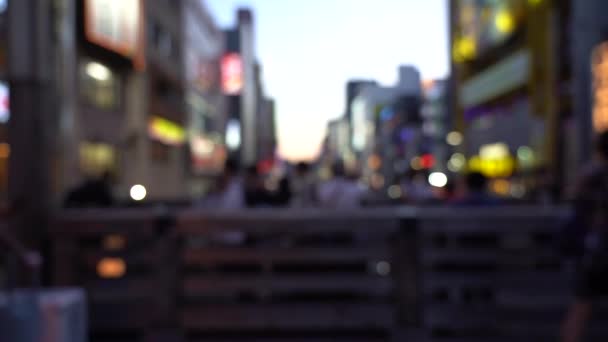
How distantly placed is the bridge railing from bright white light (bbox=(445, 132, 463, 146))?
49565 mm

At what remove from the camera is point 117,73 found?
29781 mm

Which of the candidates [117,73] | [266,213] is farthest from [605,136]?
[117,73]

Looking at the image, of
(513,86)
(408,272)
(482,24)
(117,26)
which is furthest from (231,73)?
(408,272)

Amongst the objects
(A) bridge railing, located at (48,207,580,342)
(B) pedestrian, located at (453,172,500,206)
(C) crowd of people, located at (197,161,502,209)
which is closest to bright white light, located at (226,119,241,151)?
(C) crowd of people, located at (197,161,502,209)

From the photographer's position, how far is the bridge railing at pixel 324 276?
5.52 meters

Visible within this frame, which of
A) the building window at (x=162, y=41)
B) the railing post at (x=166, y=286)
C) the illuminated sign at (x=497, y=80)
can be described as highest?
the building window at (x=162, y=41)

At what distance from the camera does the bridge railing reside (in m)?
5.52

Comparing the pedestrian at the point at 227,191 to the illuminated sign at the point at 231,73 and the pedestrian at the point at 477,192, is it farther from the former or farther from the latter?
the illuminated sign at the point at 231,73

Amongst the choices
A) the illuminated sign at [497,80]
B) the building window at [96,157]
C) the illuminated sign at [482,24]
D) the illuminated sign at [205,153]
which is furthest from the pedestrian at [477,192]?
the illuminated sign at [205,153]

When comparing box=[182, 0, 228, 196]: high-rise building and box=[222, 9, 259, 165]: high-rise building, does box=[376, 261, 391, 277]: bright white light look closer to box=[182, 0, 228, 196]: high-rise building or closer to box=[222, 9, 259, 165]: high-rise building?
box=[182, 0, 228, 196]: high-rise building

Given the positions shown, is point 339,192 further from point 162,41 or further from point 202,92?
point 202,92

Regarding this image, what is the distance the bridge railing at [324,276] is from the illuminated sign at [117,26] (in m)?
19.9

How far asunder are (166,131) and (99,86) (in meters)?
10.5

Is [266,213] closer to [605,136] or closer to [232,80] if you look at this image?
[605,136]
